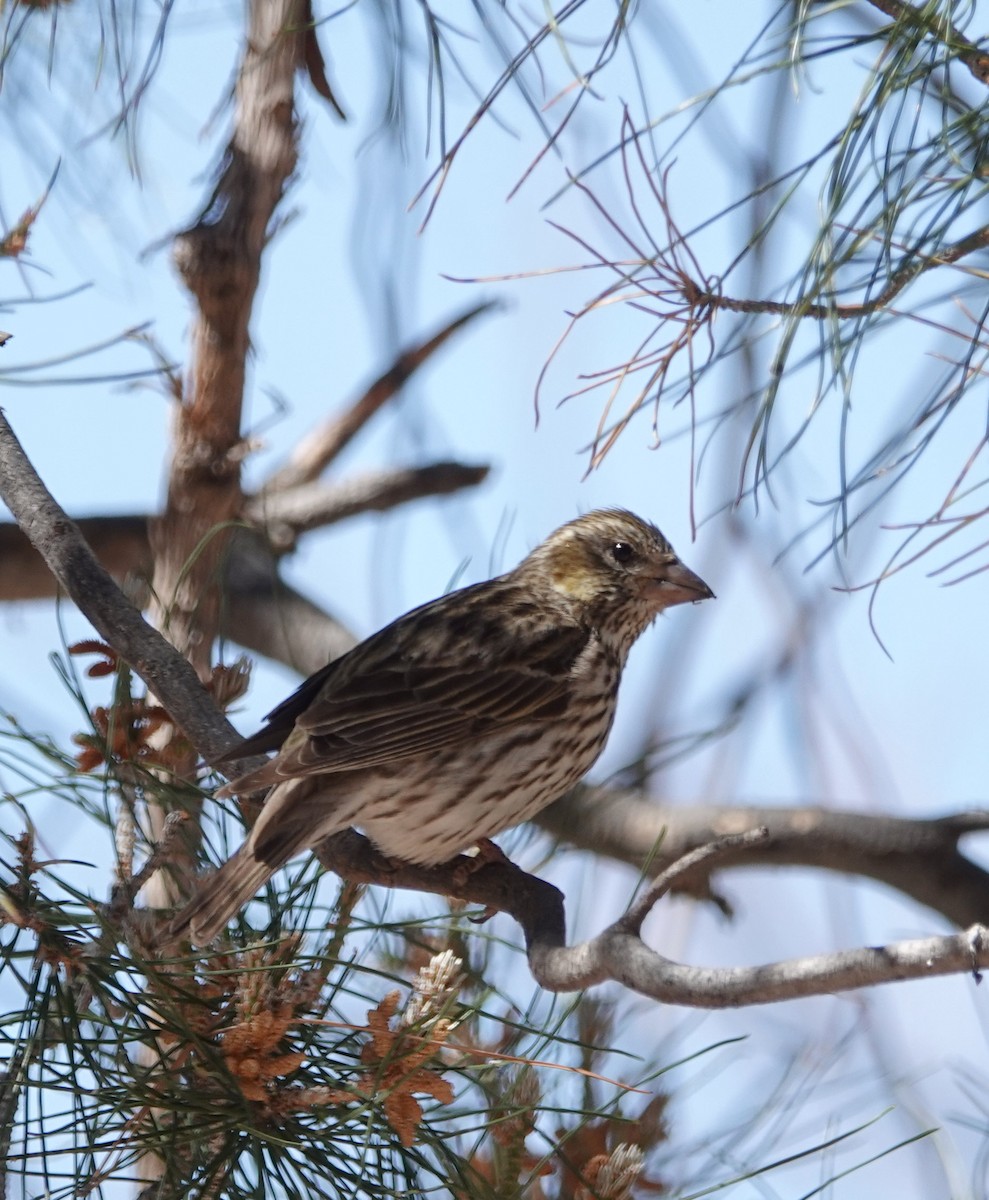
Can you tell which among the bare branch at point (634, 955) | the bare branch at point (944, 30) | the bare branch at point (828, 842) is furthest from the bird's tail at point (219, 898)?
the bare branch at point (944, 30)

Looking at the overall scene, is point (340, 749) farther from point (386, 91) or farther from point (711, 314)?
point (386, 91)

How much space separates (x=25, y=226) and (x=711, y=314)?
124 centimetres

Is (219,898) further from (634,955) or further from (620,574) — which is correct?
(620,574)

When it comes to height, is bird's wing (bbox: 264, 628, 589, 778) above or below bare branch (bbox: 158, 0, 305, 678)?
below

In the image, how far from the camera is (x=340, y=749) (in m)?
3.35

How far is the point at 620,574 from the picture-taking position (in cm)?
420

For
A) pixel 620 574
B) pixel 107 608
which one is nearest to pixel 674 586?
pixel 620 574

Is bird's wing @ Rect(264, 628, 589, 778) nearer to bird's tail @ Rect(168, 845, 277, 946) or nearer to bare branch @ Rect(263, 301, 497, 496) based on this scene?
bird's tail @ Rect(168, 845, 277, 946)

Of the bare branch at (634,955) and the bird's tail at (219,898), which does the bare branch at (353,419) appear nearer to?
the bare branch at (634,955)

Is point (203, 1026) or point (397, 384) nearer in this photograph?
point (203, 1026)

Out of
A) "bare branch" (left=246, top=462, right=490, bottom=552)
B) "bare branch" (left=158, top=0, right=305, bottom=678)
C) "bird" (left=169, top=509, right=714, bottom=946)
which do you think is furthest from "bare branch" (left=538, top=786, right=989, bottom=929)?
"bare branch" (left=158, top=0, right=305, bottom=678)

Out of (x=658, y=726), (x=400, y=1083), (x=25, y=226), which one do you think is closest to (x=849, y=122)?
(x=25, y=226)

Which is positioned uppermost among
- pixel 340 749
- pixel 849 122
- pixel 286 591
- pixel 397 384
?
pixel 397 384

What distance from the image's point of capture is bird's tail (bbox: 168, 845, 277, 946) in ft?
8.43
